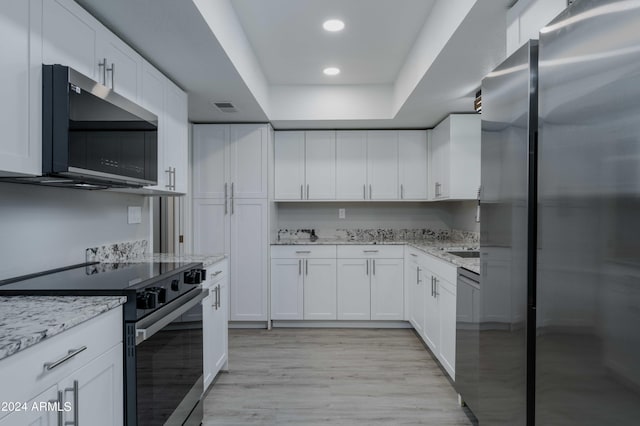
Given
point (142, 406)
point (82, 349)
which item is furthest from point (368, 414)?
point (82, 349)

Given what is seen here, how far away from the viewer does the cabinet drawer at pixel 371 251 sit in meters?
4.24

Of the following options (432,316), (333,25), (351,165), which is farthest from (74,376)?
(351,165)

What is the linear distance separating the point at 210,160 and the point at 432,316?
108 inches

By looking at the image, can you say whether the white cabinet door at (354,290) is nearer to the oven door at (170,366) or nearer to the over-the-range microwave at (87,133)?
the oven door at (170,366)

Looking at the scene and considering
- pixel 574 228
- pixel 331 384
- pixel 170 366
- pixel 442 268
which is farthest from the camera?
pixel 442 268

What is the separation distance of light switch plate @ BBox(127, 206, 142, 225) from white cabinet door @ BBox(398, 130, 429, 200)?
2.82m

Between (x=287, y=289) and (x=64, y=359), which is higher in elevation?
(x=64, y=359)

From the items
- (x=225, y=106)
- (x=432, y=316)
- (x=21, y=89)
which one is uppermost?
(x=225, y=106)

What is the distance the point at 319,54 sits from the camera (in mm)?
3254

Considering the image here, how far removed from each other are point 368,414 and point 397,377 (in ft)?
2.00

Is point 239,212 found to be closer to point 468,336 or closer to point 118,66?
point 118,66

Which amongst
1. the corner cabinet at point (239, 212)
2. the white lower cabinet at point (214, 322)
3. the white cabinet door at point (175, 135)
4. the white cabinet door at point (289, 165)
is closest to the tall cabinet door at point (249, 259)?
the corner cabinet at point (239, 212)

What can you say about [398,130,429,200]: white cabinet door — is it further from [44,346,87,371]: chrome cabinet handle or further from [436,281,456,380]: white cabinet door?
[44,346,87,371]: chrome cabinet handle

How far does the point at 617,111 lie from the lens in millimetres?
938
